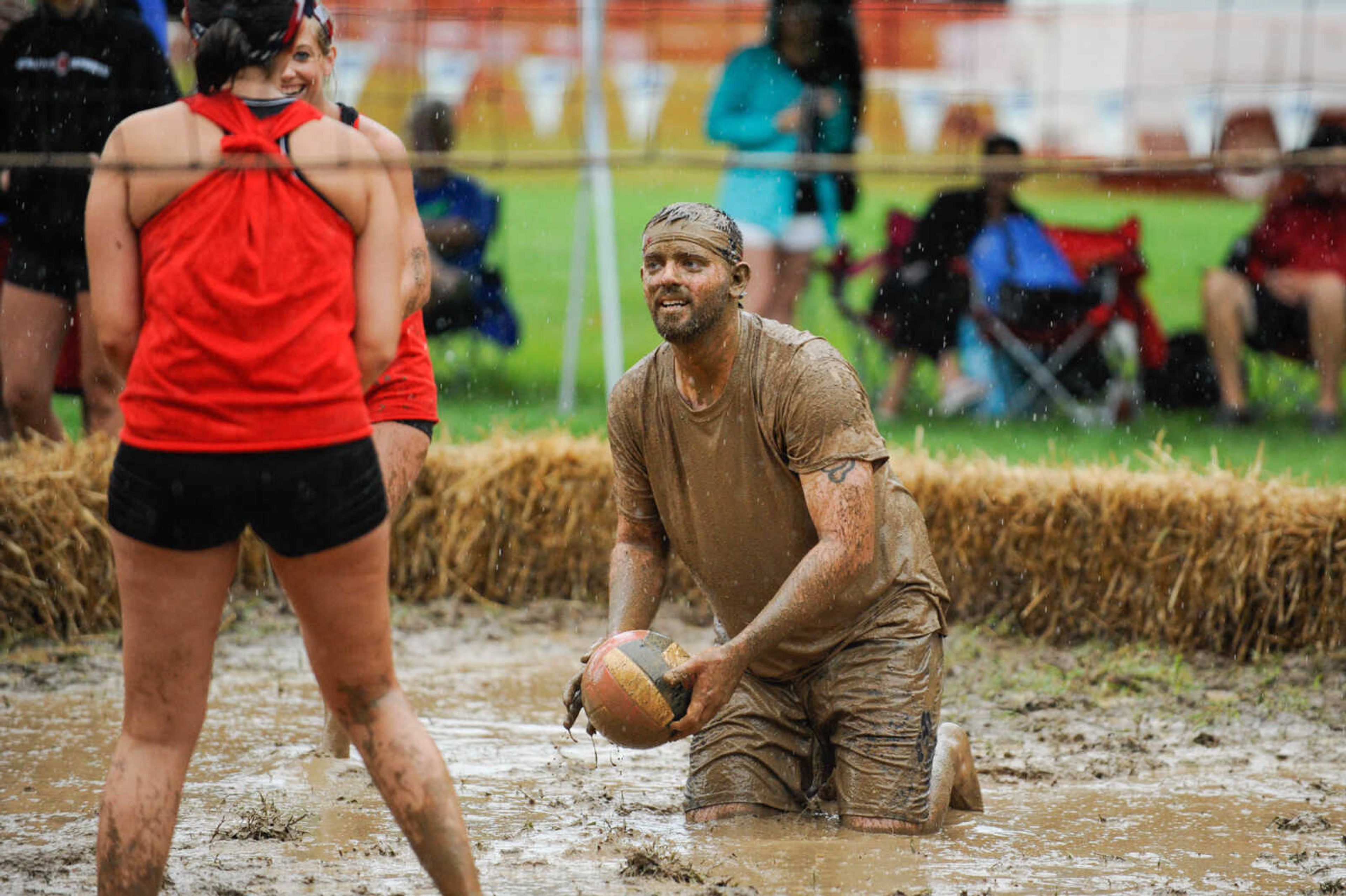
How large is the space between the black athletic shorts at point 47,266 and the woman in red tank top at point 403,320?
278 cm

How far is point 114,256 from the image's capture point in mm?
3195

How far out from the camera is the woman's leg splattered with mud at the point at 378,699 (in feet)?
10.8

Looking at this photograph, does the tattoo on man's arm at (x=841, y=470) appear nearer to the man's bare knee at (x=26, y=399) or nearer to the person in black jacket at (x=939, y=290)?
the man's bare knee at (x=26, y=399)

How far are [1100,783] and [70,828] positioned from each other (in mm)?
3090

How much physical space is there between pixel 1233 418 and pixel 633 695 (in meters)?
6.65

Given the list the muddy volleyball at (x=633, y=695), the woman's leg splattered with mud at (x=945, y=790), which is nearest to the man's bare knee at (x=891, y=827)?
the woman's leg splattered with mud at (x=945, y=790)

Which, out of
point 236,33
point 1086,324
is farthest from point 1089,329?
point 236,33

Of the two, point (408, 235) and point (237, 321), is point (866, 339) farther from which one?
point (237, 321)

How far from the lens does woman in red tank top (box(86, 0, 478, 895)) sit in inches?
123

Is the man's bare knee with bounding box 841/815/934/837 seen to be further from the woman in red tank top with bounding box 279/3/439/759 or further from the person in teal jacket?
the person in teal jacket

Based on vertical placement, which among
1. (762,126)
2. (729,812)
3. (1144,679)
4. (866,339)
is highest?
(762,126)

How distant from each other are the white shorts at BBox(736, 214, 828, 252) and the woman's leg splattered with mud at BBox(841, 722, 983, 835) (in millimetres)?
4613

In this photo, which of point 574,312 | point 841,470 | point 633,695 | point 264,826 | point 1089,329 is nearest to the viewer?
point 633,695

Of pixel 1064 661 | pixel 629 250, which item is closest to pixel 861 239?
pixel 629 250
